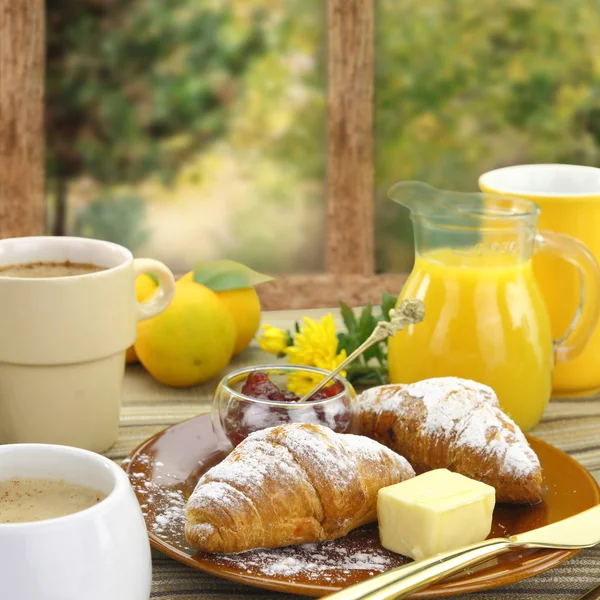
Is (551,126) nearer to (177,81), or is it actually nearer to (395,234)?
(395,234)

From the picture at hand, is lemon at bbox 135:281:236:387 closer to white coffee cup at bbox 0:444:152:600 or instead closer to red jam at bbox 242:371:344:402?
red jam at bbox 242:371:344:402

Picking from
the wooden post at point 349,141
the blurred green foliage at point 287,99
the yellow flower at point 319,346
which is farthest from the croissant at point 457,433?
the blurred green foliage at point 287,99

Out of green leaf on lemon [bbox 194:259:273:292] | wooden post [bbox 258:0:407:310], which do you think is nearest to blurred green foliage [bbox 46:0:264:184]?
wooden post [bbox 258:0:407:310]

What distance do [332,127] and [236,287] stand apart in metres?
1.19

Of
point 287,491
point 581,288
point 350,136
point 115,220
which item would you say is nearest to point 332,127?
point 350,136

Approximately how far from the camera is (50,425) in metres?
1.04

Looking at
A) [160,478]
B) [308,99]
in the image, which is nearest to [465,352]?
[160,478]

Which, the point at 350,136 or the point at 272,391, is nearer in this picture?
the point at 272,391

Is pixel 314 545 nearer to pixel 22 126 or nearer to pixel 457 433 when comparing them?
pixel 457 433

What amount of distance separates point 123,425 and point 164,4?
6.20ft

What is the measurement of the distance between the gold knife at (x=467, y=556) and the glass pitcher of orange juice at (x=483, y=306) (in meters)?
0.28

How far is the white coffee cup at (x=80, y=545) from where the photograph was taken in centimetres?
55

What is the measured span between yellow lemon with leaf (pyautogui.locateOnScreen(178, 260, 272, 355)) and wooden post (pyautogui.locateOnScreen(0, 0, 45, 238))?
1132 millimetres

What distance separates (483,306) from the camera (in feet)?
3.65
